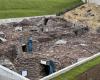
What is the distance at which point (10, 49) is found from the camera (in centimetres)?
1647

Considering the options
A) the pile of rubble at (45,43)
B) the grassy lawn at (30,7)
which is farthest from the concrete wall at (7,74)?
the grassy lawn at (30,7)

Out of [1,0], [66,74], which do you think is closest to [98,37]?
[66,74]

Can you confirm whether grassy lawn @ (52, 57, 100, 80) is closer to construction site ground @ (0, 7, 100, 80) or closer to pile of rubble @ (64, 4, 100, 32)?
construction site ground @ (0, 7, 100, 80)

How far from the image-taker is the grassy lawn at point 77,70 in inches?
495

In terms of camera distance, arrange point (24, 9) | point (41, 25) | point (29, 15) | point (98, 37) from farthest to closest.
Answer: point (24, 9) < point (29, 15) < point (41, 25) < point (98, 37)

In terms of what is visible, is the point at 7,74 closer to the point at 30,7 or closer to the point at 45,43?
the point at 45,43

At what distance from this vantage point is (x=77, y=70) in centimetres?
1334

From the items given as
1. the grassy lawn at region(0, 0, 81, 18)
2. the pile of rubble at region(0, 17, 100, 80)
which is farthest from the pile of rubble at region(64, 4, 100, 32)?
the grassy lawn at region(0, 0, 81, 18)

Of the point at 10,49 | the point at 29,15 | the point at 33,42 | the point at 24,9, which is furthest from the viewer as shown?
the point at 24,9

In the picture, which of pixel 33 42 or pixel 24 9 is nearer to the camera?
pixel 33 42

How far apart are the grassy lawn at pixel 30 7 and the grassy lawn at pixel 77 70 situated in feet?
41.3

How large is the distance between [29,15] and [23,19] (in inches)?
87.7

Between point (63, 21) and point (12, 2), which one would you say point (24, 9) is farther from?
point (63, 21)

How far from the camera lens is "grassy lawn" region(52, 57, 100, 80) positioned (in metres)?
12.6
